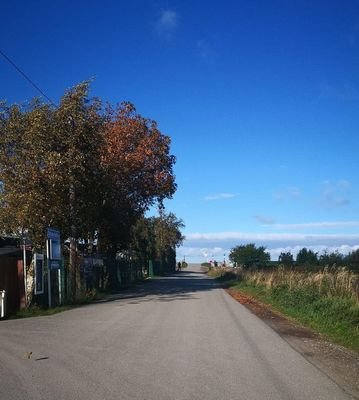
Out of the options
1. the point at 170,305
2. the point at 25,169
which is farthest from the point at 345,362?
the point at 25,169

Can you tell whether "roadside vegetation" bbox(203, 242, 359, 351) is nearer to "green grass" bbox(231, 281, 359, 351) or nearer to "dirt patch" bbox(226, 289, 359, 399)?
"green grass" bbox(231, 281, 359, 351)

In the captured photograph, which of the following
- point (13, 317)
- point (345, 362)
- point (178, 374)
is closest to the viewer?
point (178, 374)

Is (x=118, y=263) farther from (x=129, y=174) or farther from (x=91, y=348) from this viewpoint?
(x=91, y=348)

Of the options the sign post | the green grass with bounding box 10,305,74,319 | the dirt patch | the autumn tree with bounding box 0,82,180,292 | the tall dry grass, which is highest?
the autumn tree with bounding box 0,82,180,292

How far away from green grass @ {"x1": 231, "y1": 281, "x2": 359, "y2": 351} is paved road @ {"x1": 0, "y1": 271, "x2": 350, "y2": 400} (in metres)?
1.58

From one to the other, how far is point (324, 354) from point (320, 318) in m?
5.88

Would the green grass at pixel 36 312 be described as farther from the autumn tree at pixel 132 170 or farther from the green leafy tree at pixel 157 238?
the green leafy tree at pixel 157 238

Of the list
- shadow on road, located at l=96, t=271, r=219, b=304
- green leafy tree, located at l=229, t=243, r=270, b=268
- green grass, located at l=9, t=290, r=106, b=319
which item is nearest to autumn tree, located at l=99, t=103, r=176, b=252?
shadow on road, located at l=96, t=271, r=219, b=304

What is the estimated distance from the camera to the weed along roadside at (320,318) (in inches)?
396

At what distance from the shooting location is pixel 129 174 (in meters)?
35.0

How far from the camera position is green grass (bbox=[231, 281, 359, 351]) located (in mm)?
13823

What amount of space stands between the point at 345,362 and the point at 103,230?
25425 mm

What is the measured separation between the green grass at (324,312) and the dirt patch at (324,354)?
1.41 ft

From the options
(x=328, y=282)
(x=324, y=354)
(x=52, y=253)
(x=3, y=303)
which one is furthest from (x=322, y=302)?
(x=3, y=303)
